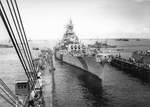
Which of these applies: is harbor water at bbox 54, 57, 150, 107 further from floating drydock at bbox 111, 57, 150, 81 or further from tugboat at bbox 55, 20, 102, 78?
tugboat at bbox 55, 20, 102, 78

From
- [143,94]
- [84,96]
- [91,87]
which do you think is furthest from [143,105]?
[91,87]

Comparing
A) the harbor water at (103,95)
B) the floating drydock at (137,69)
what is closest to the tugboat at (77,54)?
the harbor water at (103,95)

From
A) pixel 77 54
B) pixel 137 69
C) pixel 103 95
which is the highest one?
pixel 77 54

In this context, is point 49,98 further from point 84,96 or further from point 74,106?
point 84,96

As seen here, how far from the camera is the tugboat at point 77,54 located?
3335 centimetres

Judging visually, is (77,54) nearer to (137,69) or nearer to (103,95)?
Result: (137,69)

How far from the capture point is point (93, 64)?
108 ft

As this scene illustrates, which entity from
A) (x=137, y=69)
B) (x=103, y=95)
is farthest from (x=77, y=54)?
(x=103, y=95)

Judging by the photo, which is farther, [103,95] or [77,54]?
[77,54]

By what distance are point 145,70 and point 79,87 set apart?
15222 mm

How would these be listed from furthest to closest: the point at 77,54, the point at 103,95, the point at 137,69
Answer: the point at 77,54
the point at 137,69
the point at 103,95

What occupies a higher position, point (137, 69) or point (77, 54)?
point (77, 54)

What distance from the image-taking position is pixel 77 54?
146ft

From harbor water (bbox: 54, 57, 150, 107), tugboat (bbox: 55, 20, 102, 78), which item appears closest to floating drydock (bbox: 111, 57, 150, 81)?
harbor water (bbox: 54, 57, 150, 107)
